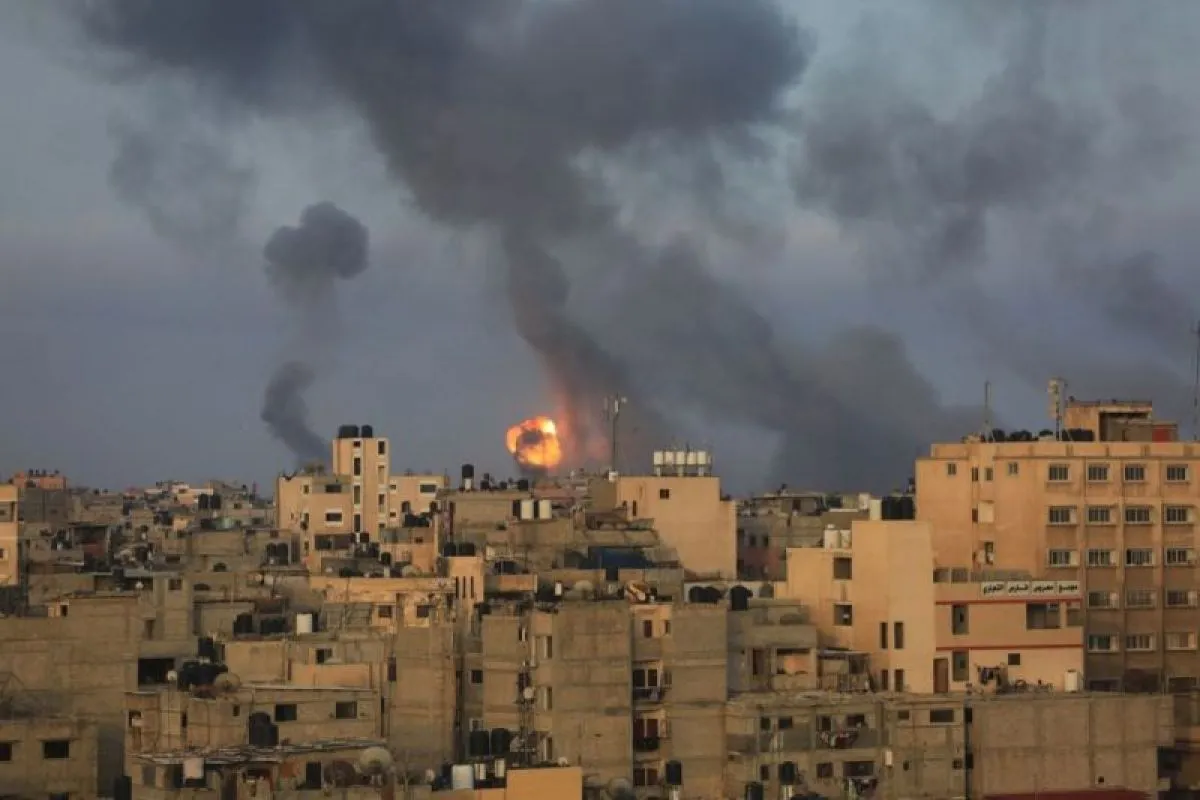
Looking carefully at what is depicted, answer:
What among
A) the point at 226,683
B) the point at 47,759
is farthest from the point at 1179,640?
the point at 47,759

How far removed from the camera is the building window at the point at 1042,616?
106 m

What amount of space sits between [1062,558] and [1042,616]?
1828 centimetres

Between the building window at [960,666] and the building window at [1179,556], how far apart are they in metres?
24.4

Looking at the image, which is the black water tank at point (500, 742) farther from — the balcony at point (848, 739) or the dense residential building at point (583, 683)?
the balcony at point (848, 739)

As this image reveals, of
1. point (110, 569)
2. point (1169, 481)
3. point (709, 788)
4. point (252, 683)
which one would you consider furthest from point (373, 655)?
point (1169, 481)

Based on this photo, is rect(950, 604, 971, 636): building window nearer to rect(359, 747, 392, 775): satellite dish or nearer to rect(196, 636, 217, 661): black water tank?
rect(196, 636, 217, 661): black water tank

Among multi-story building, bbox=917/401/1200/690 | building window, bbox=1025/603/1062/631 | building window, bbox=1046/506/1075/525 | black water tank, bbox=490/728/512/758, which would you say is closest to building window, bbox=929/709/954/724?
building window, bbox=1025/603/1062/631

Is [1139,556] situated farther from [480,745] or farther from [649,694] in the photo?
[480,745]

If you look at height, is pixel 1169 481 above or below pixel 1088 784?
above

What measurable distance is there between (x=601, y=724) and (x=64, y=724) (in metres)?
14.3

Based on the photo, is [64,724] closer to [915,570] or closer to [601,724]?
[601,724]

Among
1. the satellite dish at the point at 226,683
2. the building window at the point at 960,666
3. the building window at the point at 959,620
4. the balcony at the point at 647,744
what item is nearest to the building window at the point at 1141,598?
the building window at the point at 959,620

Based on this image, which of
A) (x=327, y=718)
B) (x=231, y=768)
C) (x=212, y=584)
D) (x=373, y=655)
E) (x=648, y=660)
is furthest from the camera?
(x=212, y=584)

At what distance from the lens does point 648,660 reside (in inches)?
3654
